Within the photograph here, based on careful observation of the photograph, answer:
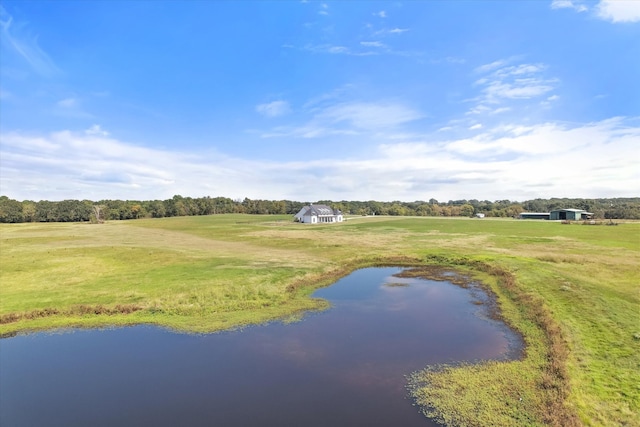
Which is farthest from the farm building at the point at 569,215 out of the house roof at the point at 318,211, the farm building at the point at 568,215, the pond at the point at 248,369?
the pond at the point at 248,369

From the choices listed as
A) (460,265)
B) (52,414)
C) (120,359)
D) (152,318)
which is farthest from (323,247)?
(52,414)

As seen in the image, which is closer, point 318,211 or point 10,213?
point 318,211

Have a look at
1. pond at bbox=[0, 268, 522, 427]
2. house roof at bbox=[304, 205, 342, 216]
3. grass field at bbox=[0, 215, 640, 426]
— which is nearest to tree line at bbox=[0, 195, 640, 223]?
house roof at bbox=[304, 205, 342, 216]

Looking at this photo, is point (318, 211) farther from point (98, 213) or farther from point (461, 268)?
point (98, 213)

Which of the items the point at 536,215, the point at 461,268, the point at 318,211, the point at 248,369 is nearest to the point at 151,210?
the point at 318,211

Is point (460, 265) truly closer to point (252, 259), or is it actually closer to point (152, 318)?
point (252, 259)

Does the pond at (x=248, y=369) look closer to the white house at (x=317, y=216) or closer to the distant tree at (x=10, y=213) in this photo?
the white house at (x=317, y=216)
